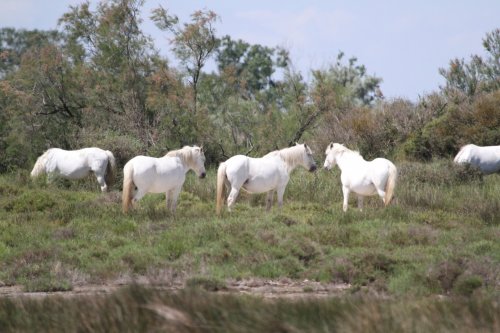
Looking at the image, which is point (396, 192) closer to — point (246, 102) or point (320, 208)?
point (320, 208)

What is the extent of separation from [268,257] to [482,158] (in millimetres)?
10390

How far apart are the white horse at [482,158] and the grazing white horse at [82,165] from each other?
8121 mm

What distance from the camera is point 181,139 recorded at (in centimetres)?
2664

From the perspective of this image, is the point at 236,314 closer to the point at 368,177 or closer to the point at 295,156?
the point at 368,177

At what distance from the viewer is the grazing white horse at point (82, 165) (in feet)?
72.5

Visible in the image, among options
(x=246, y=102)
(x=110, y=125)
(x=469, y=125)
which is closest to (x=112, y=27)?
(x=110, y=125)

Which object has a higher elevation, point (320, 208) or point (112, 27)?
point (112, 27)

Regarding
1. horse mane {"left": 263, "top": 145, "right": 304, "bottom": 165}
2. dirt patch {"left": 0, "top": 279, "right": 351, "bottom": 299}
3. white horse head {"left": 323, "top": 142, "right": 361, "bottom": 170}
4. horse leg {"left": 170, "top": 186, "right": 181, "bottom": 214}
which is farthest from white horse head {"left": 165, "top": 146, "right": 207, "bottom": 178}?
dirt patch {"left": 0, "top": 279, "right": 351, "bottom": 299}

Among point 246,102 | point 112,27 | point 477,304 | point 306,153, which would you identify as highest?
point 112,27

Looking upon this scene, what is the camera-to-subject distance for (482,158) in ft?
73.2

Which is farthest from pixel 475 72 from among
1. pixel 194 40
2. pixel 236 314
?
pixel 236 314

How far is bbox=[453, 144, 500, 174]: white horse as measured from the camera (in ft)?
72.9

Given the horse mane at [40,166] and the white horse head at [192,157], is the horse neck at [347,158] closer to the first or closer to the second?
the white horse head at [192,157]

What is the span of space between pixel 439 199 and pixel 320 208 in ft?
8.15
